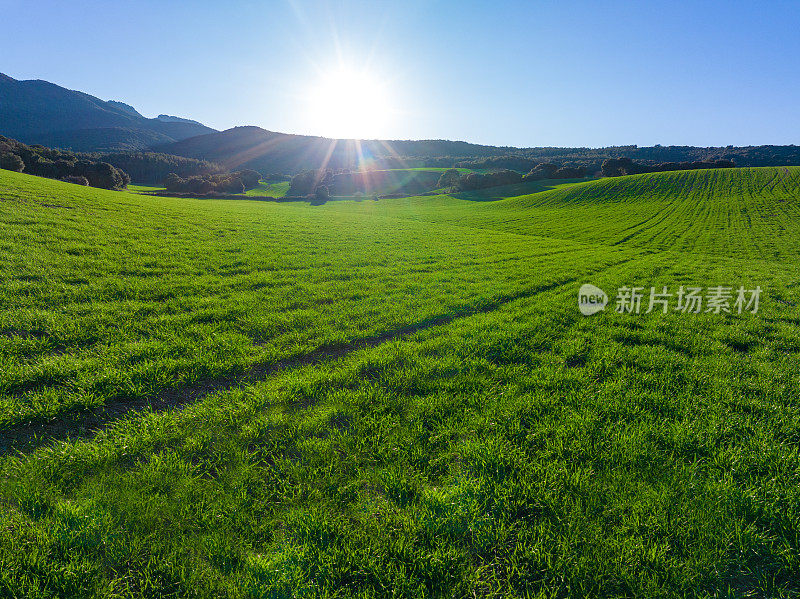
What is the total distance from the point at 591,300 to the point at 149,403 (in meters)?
13.4

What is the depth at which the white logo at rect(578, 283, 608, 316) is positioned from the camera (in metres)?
10.9

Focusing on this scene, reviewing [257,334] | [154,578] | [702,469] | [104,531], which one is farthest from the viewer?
Answer: [257,334]

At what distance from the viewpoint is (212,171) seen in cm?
14025

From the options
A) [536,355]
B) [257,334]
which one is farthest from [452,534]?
[257,334]

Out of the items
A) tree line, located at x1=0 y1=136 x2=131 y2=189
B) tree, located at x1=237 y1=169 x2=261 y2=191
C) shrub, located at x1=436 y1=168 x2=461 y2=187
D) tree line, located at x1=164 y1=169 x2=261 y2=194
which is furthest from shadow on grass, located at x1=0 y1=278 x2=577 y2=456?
tree, located at x1=237 y1=169 x2=261 y2=191

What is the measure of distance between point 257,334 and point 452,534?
247 inches

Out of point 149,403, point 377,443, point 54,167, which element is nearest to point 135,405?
point 149,403

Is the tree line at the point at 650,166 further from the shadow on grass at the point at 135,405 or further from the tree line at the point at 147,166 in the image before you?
the tree line at the point at 147,166

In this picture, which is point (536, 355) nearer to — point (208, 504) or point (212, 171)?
A: point (208, 504)

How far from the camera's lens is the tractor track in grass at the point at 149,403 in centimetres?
418

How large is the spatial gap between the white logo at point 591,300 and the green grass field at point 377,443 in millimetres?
488

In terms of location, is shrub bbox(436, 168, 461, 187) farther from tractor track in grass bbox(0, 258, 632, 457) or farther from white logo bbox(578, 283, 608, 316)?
tractor track in grass bbox(0, 258, 632, 457)

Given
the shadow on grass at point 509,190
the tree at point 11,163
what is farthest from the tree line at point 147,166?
the shadow on grass at point 509,190

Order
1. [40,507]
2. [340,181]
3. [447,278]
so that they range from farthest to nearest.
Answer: [340,181], [447,278], [40,507]
